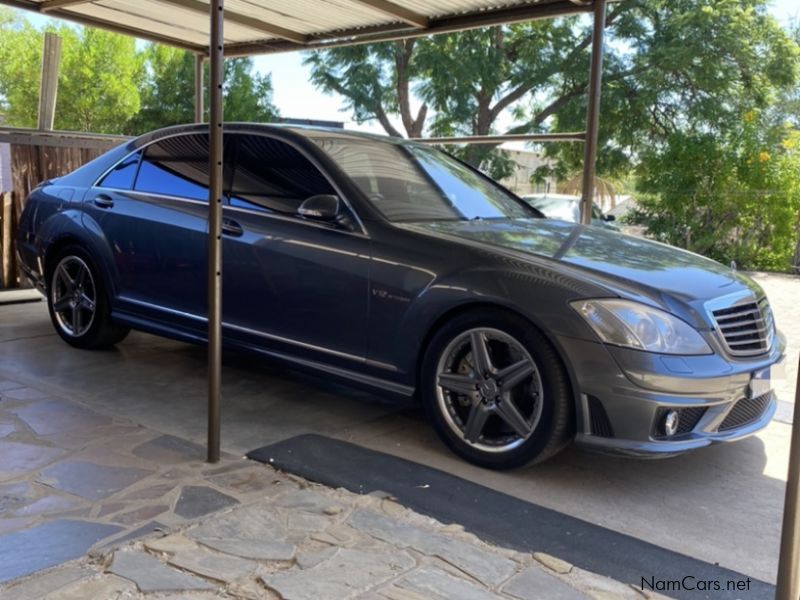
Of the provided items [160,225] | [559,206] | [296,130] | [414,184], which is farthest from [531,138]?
[559,206]

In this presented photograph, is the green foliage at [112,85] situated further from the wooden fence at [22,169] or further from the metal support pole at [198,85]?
the wooden fence at [22,169]

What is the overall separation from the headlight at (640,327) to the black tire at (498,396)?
25cm

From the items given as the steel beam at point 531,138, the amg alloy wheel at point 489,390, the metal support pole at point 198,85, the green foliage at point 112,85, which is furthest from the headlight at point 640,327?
the green foliage at point 112,85

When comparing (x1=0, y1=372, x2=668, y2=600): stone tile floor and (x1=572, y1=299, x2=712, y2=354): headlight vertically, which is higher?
(x1=572, y1=299, x2=712, y2=354): headlight

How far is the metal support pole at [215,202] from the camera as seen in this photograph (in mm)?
3480

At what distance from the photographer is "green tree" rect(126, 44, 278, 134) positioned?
35625mm

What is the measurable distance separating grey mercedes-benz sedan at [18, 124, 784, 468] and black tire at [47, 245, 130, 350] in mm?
17

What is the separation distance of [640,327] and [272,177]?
2.38 meters

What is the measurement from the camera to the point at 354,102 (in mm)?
22547

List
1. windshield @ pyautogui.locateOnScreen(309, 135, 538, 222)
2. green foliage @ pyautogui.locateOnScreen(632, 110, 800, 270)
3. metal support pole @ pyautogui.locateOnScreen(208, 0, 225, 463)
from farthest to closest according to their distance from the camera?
green foliage @ pyautogui.locateOnScreen(632, 110, 800, 270)
windshield @ pyautogui.locateOnScreen(309, 135, 538, 222)
metal support pole @ pyautogui.locateOnScreen(208, 0, 225, 463)

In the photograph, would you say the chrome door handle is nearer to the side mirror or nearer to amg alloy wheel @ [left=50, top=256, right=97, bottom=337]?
amg alloy wheel @ [left=50, top=256, right=97, bottom=337]

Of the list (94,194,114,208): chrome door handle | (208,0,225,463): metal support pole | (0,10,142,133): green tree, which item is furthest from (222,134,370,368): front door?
(0,10,142,133): green tree

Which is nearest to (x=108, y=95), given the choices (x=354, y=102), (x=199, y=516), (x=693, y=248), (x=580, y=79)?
(x=354, y=102)

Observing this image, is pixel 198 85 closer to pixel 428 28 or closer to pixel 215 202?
pixel 428 28
